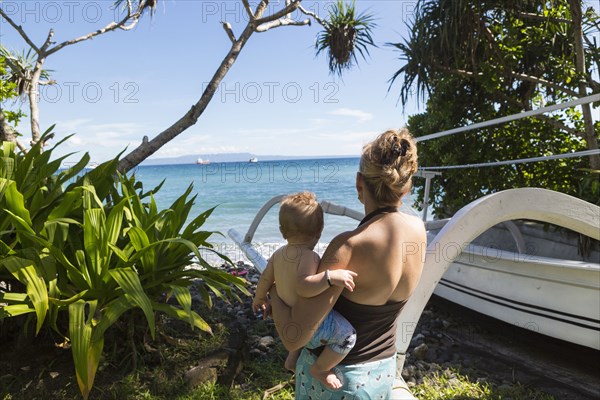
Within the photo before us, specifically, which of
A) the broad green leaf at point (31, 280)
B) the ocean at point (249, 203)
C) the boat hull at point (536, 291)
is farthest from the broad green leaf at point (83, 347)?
the ocean at point (249, 203)

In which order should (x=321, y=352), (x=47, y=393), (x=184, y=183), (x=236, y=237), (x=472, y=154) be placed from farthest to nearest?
(x=184, y=183), (x=472, y=154), (x=236, y=237), (x=47, y=393), (x=321, y=352)

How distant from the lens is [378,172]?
1.33 meters

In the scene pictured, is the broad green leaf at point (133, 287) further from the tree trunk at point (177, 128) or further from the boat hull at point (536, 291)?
the boat hull at point (536, 291)

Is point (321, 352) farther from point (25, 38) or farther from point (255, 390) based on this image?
point (25, 38)

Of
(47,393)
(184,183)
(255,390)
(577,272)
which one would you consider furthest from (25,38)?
(184,183)

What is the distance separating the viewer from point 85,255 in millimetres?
2953

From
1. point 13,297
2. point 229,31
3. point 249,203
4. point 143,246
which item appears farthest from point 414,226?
point 249,203

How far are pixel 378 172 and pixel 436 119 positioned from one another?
5.36 metres

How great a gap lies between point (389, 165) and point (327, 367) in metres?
0.60

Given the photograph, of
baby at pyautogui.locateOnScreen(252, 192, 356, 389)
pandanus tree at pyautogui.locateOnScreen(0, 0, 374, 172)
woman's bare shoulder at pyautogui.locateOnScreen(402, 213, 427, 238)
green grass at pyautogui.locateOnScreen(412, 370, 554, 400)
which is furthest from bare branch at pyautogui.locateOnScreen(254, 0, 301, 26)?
woman's bare shoulder at pyautogui.locateOnScreen(402, 213, 427, 238)

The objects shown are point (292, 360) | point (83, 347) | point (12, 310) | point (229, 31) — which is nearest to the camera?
point (292, 360)

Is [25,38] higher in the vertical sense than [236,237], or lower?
higher

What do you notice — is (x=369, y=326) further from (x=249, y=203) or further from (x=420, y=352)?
(x=249, y=203)

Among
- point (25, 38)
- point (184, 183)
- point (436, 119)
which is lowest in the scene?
point (184, 183)
